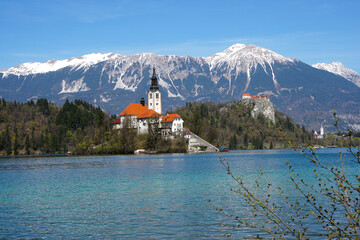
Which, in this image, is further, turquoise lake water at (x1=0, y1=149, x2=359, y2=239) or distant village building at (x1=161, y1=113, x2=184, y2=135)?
distant village building at (x1=161, y1=113, x2=184, y2=135)

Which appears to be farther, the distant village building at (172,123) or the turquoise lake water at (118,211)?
the distant village building at (172,123)

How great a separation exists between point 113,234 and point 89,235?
1286 mm

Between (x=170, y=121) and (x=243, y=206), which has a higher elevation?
(x=170, y=121)

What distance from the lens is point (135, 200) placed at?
124 feet

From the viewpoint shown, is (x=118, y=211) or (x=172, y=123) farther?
(x=172, y=123)

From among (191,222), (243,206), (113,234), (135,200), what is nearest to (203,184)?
(135,200)

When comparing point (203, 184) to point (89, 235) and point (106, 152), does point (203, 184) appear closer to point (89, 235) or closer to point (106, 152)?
point (89, 235)

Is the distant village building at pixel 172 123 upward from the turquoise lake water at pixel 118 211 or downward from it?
upward

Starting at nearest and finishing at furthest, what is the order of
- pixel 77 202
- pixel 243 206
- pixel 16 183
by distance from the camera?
pixel 243 206 < pixel 77 202 < pixel 16 183

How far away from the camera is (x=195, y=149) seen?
602ft

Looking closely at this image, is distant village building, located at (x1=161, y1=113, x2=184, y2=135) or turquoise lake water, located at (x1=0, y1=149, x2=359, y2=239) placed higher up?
distant village building, located at (x1=161, y1=113, x2=184, y2=135)

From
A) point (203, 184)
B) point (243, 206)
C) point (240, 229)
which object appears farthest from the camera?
point (203, 184)

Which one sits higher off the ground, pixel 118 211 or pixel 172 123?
pixel 172 123

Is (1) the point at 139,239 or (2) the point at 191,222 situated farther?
(2) the point at 191,222
